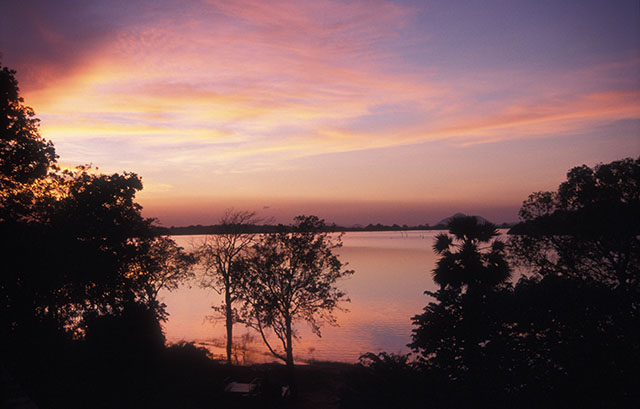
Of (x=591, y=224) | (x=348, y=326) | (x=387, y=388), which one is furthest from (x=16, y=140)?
(x=348, y=326)

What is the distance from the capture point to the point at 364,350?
4488 cm

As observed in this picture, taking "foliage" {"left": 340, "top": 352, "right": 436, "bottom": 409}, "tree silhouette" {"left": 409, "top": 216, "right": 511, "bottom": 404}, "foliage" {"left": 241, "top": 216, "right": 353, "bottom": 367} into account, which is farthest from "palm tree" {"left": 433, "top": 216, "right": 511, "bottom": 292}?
"foliage" {"left": 241, "top": 216, "right": 353, "bottom": 367}

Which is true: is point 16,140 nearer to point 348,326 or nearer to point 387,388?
point 387,388

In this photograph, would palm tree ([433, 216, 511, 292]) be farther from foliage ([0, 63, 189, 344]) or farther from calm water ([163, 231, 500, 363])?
calm water ([163, 231, 500, 363])

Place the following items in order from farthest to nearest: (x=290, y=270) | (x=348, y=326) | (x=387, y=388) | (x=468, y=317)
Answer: (x=348, y=326) → (x=290, y=270) → (x=468, y=317) → (x=387, y=388)

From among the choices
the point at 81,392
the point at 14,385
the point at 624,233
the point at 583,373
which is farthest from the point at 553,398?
the point at 81,392

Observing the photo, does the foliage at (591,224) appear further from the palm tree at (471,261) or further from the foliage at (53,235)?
the foliage at (53,235)

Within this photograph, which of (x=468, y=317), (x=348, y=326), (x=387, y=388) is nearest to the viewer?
(x=387, y=388)

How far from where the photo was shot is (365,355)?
18.5 meters

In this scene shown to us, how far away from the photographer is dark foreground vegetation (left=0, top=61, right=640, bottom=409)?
1616 cm

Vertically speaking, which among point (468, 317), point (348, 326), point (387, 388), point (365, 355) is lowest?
point (348, 326)

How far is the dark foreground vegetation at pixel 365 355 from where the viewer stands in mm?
16156

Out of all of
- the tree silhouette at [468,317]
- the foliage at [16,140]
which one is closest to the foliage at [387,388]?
the tree silhouette at [468,317]

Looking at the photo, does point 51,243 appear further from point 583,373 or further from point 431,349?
point 583,373
